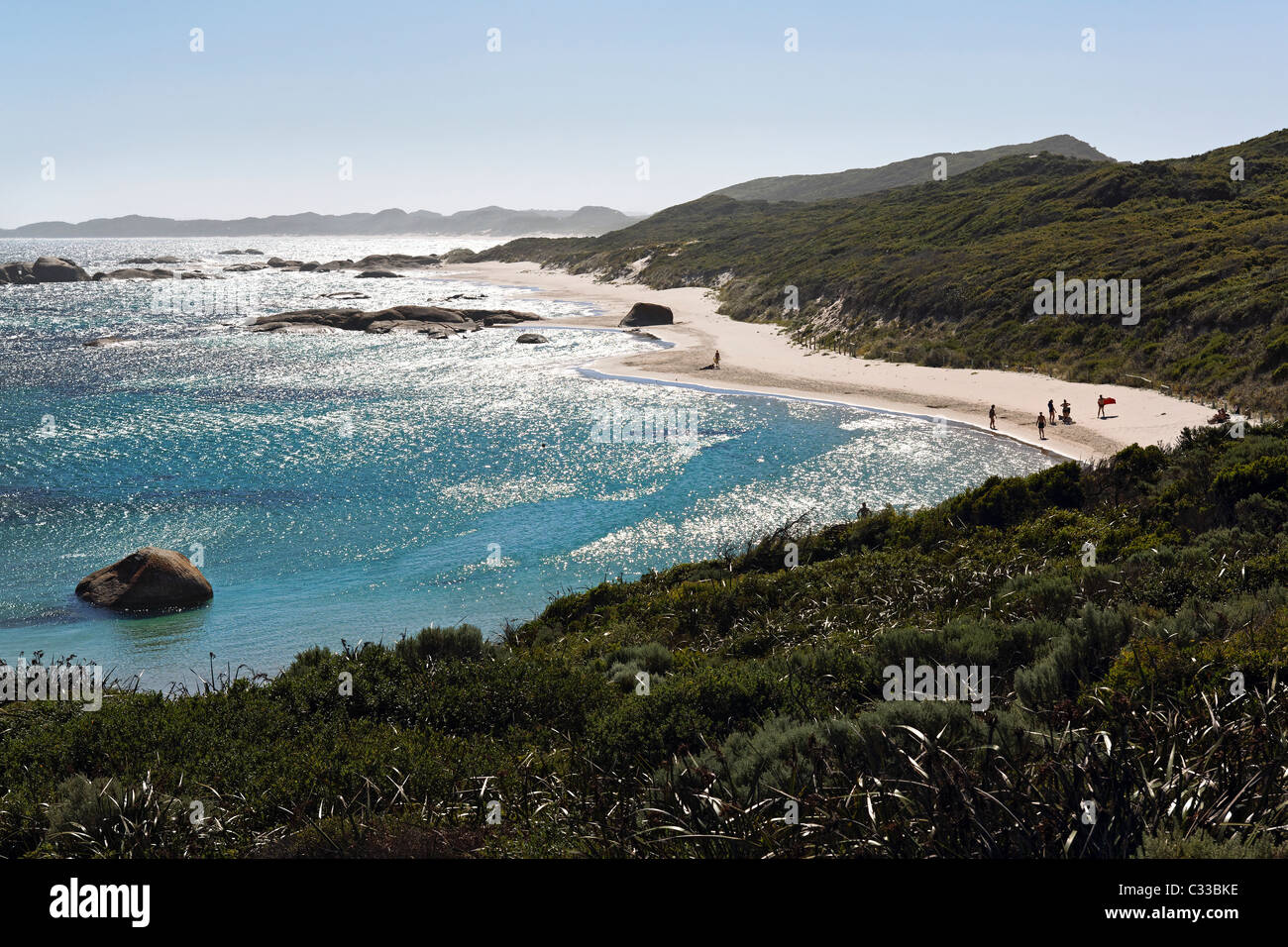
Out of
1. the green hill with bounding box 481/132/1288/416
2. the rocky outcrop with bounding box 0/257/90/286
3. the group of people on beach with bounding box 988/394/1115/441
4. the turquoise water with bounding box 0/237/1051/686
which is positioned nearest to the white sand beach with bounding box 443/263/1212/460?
the group of people on beach with bounding box 988/394/1115/441

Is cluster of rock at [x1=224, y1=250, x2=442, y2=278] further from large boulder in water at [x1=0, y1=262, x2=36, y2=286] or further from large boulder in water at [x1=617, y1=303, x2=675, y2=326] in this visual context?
large boulder in water at [x1=617, y1=303, x2=675, y2=326]

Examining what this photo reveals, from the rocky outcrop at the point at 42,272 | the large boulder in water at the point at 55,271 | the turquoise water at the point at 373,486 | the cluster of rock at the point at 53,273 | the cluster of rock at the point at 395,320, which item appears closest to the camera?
the turquoise water at the point at 373,486

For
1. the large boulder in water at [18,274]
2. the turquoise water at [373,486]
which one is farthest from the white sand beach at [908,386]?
the large boulder in water at [18,274]

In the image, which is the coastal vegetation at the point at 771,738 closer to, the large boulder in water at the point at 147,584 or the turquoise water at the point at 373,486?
the turquoise water at the point at 373,486

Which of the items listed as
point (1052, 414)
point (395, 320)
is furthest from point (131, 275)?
point (1052, 414)

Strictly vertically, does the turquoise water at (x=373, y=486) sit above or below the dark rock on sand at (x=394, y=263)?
below
